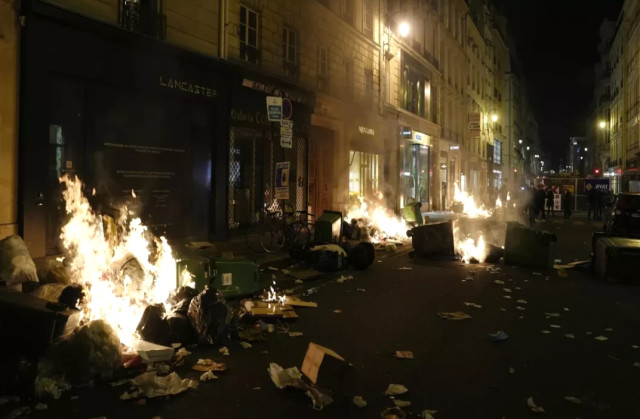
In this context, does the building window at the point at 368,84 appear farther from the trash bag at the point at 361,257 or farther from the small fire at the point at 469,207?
the trash bag at the point at 361,257

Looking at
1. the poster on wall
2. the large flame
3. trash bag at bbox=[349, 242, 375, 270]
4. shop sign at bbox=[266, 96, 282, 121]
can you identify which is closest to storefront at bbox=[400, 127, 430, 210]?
the poster on wall

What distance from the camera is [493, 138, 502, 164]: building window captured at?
186ft

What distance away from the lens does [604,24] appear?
7112cm

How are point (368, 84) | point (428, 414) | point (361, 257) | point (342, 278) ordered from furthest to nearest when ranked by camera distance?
point (368, 84) < point (361, 257) < point (342, 278) < point (428, 414)

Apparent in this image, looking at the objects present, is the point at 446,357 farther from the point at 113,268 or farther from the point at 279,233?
the point at 279,233

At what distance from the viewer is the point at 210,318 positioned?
5523 millimetres

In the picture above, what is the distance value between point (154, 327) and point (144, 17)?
8.65 m

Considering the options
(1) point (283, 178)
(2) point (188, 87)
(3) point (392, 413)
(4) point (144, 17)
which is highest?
(4) point (144, 17)

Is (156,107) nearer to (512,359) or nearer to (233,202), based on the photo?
(233,202)

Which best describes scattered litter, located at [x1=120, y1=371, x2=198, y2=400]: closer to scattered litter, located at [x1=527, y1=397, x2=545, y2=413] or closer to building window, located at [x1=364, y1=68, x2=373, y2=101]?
scattered litter, located at [x1=527, y1=397, x2=545, y2=413]

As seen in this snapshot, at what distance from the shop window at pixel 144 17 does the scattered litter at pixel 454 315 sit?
349 inches

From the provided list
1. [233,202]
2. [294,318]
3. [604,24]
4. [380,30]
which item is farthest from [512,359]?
[604,24]

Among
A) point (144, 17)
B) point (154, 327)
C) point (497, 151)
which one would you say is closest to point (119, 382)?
point (154, 327)

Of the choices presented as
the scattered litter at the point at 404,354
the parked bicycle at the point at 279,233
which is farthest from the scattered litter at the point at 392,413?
the parked bicycle at the point at 279,233
